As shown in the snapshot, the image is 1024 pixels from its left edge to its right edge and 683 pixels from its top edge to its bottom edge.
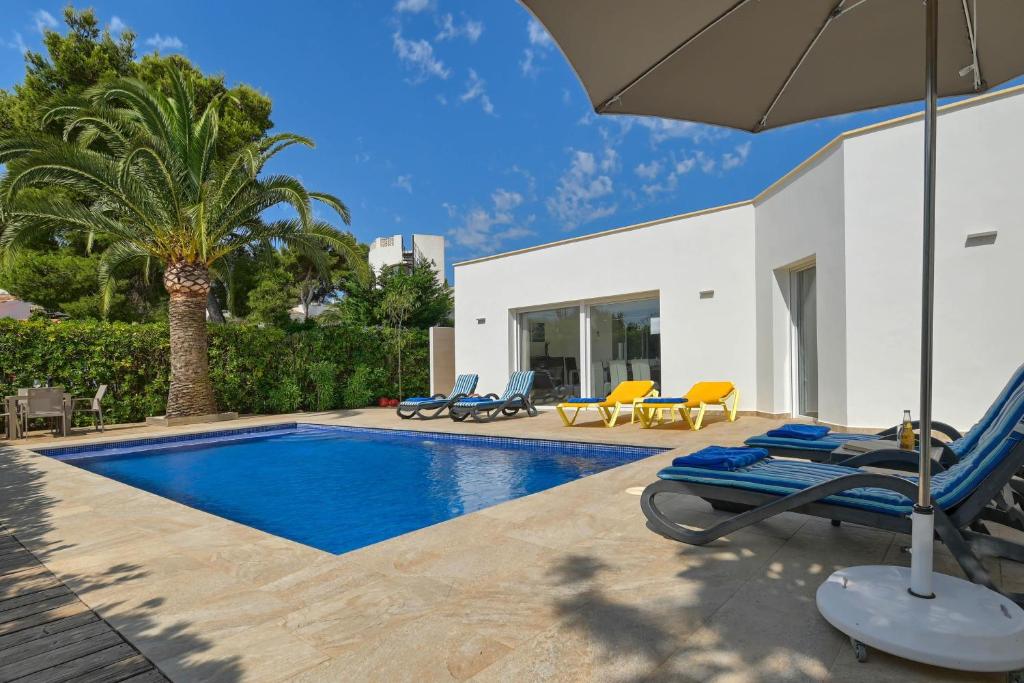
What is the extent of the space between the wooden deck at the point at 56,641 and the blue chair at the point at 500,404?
8.28 meters

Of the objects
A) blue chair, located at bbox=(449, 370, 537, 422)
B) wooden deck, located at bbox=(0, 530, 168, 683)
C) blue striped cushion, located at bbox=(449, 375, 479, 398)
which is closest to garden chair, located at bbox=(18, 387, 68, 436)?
blue chair, located at bbox=(449, 370, 537, 422)

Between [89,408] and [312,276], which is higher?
[312,276]

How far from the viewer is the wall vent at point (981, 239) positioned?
668 centimetres

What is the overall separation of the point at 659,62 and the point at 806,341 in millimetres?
7767

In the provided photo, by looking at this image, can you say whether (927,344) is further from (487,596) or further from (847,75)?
(487,596)

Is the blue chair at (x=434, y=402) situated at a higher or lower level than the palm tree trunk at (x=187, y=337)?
lower

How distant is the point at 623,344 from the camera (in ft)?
40.5

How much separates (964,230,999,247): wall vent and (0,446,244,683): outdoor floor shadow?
28.5 feet

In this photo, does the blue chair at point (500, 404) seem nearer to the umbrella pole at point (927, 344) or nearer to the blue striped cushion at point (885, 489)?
the blue striped cushion at point (885, 489)

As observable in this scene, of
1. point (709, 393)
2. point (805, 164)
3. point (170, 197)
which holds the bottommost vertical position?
point (709, 393)

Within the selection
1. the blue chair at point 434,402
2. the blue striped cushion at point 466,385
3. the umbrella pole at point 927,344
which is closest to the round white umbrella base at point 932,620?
the umbrella pole at point 927,344

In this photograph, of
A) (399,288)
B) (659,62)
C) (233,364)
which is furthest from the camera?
(399,288)

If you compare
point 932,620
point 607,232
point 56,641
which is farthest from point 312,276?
point 932,620

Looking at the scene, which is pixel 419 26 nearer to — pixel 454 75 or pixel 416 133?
pixel 454 75
